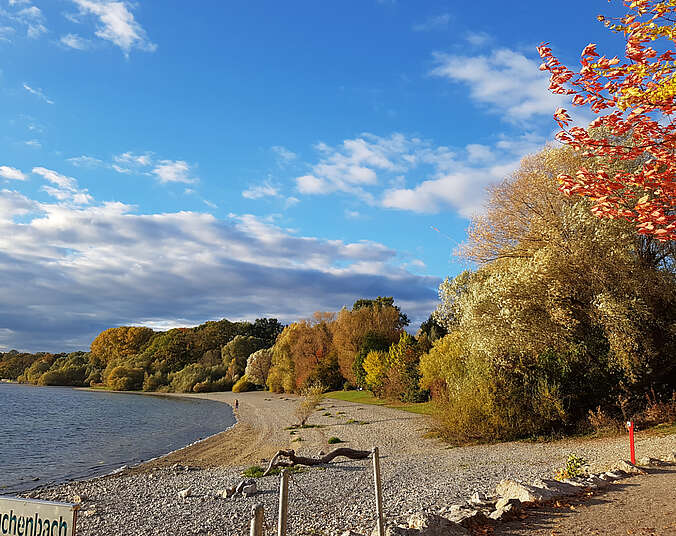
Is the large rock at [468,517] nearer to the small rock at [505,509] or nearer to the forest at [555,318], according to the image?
the small rock at [505,509]

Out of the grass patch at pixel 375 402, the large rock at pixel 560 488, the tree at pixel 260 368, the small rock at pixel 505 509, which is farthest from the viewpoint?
the tree at pixel 260 368

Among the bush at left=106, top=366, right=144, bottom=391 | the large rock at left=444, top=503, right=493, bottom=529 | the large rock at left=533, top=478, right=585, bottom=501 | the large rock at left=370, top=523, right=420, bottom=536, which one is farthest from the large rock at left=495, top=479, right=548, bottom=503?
the bush at left=106, top=366, right=144, bottom=391

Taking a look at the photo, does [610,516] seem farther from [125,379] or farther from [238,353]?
[125,379]

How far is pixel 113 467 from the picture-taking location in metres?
21.8

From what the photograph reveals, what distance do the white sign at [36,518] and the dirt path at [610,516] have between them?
5.30 m

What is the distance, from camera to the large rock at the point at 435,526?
6434mm

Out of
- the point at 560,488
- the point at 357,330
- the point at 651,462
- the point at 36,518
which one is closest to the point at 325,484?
the point at 560,488

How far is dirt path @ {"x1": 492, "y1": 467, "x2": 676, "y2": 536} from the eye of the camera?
6.66 m

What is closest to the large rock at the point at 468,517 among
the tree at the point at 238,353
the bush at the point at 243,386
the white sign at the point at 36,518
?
the white sign at the point at 36,518

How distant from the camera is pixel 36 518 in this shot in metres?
4.12

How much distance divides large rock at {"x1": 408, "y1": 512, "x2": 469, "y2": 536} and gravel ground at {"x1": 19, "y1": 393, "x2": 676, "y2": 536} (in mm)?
2569

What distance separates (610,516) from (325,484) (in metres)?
8.64

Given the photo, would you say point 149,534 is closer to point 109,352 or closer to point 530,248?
point 530,248

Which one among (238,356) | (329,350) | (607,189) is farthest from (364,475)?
(238,356)
